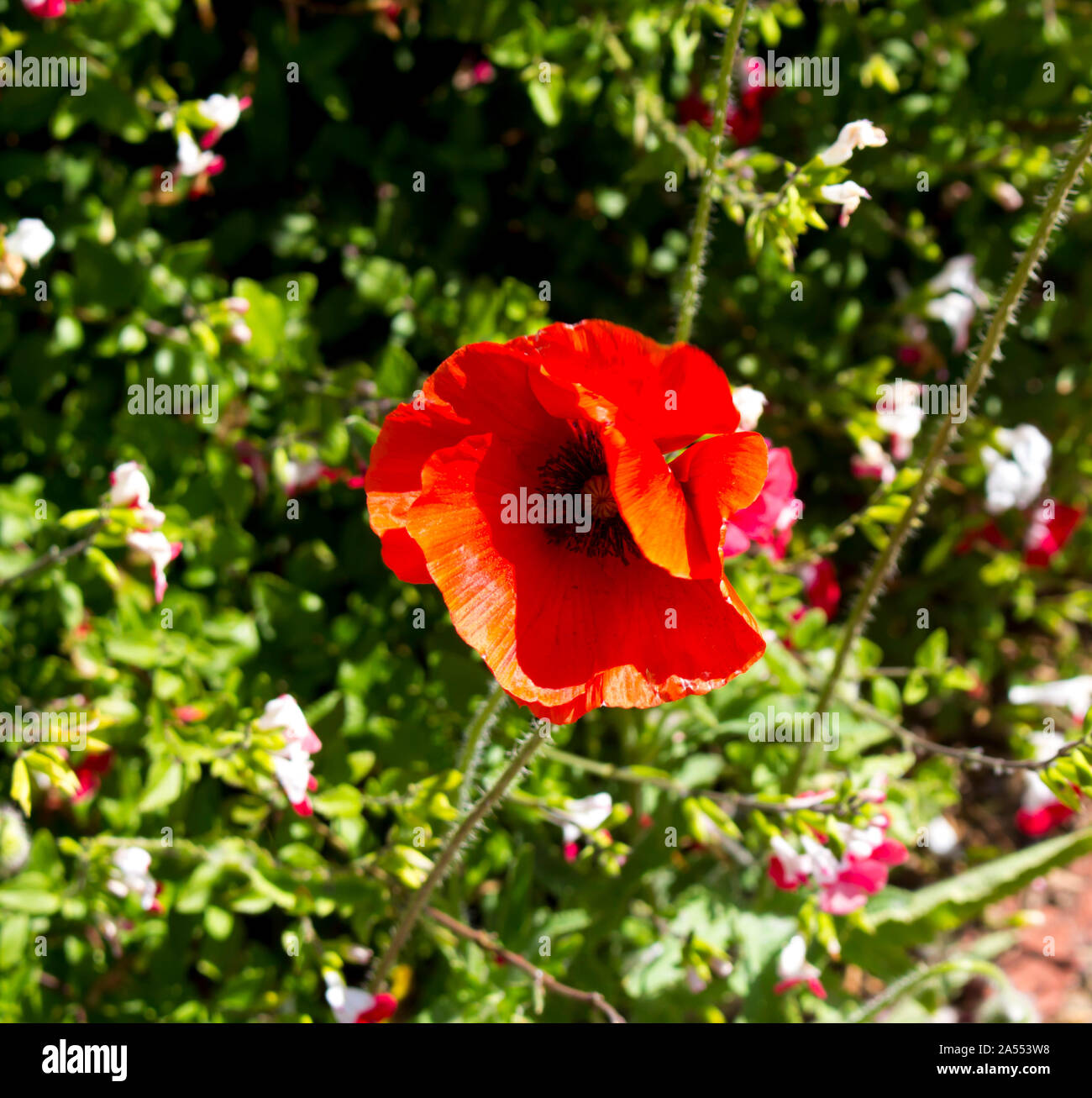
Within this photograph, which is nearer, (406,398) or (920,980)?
(920,980)

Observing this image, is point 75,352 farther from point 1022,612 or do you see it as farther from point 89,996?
point 1022,612

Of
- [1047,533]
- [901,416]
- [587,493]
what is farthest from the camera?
[1047,533]

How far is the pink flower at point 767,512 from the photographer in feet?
6.28

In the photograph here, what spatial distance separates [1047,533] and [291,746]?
249 cm

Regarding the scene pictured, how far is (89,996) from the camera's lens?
2.63m

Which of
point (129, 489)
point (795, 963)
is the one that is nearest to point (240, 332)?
point (129, 489)

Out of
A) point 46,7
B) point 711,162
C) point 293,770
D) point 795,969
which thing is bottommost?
point 795,969

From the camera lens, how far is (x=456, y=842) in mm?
1872

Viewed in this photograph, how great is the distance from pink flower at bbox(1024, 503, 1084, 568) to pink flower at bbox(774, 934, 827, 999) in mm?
1624

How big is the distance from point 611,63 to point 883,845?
2111 mm

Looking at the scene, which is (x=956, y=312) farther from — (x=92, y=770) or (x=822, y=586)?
(x=92, y=770)

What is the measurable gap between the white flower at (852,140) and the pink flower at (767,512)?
1.69 ft

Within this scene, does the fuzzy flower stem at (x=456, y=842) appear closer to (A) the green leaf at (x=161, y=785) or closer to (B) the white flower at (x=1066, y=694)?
(A) the green leaf at (x=161, y=785)

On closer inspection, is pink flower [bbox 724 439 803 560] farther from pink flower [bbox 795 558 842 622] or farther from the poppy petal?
pink flower [bbox 795 558 842 622]
